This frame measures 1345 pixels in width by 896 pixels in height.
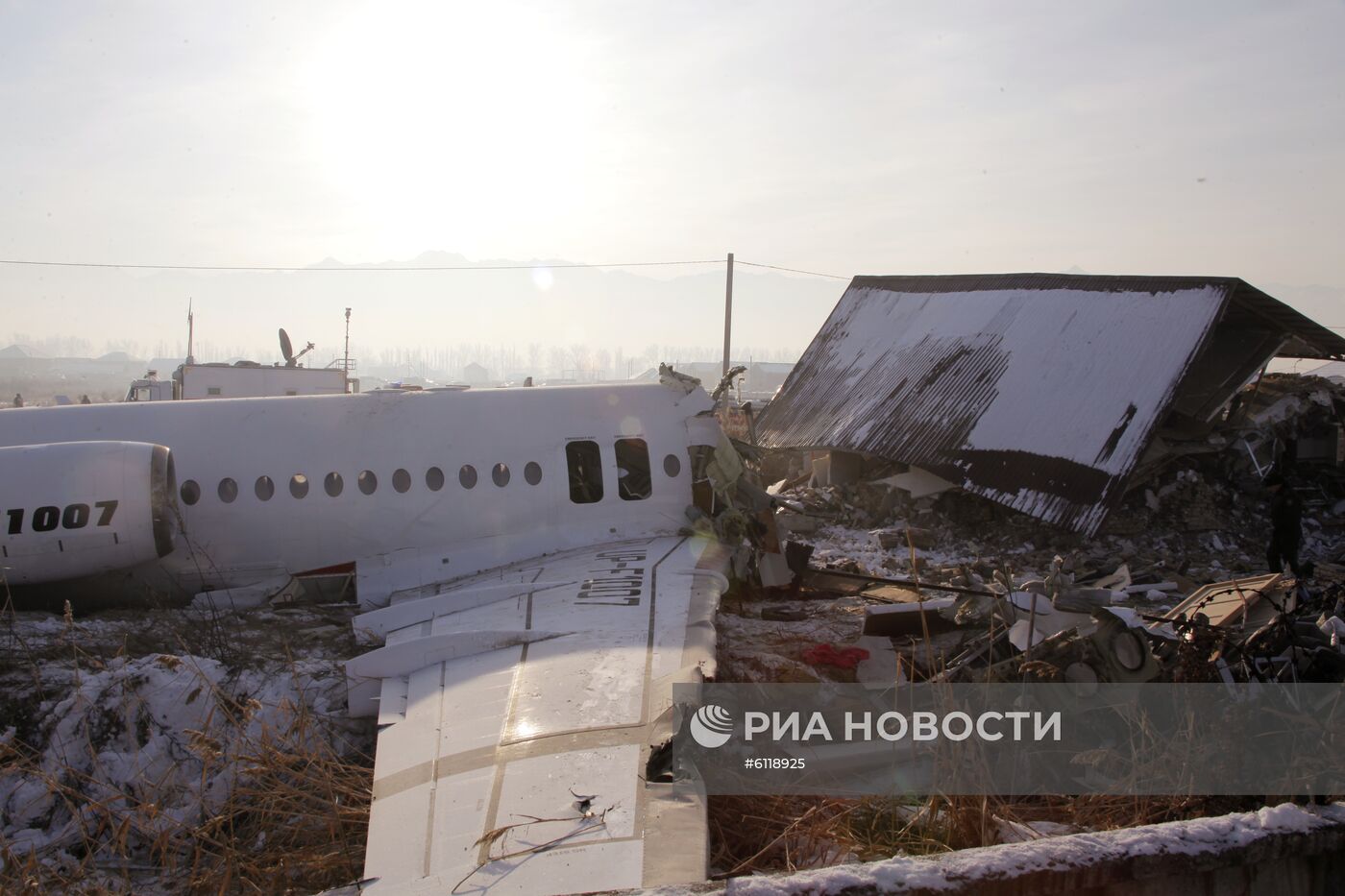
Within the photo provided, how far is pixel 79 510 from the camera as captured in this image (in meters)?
11.0

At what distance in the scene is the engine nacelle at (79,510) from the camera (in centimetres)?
1096

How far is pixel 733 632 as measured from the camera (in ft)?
36.9

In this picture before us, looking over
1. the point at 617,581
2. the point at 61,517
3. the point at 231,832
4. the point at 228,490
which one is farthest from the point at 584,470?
the point at 231,832

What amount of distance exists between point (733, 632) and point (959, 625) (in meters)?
2.52

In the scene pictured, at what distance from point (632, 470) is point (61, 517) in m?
6.71

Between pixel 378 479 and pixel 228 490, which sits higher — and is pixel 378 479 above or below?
above

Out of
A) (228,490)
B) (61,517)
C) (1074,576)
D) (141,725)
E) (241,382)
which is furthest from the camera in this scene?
(241,382)

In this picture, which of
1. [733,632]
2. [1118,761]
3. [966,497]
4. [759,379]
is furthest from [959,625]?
[759,379]

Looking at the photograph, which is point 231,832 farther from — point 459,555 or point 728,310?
point 728,310

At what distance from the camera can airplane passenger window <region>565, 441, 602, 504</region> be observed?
1304 cm

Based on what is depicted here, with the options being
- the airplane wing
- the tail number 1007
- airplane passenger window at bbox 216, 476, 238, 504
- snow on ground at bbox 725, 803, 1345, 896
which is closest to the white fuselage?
airplane passenger window at bbox 216, 476, 238, 504

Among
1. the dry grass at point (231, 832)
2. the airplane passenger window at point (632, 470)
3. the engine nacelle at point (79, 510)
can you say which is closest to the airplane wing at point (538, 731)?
the dry grass at point (231, 832)

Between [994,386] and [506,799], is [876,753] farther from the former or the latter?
[994,386]

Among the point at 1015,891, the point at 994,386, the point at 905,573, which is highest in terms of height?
the point at 994,386
